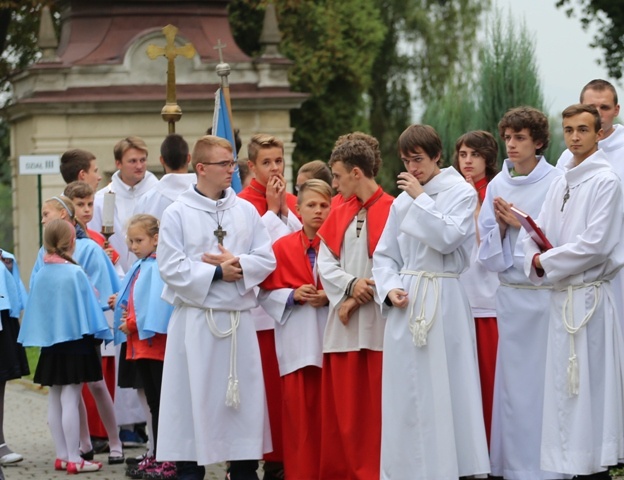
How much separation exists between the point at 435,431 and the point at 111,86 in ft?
62.8

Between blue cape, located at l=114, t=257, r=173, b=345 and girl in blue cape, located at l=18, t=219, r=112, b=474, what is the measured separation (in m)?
0.51

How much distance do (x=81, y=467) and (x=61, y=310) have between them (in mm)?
1165

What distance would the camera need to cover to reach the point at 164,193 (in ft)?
37.2

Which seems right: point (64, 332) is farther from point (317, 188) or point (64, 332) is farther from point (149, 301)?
point (317, 188)

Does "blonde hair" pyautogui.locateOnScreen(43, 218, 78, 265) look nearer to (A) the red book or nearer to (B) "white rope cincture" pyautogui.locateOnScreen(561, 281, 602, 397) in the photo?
(A) the red book

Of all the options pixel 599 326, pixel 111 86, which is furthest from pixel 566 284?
pixel 111 86

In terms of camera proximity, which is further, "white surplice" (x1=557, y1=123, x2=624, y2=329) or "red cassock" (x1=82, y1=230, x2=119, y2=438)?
"red cassock" (x1=82, y1=230, x2=119, y2=438)

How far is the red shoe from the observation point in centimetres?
1078

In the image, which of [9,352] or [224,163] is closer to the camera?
[224,163]

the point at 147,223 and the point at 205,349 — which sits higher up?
the point at 147,223

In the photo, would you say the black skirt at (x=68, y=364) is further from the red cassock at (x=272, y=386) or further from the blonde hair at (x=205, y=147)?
the blonde hair at (x=205, y=147)

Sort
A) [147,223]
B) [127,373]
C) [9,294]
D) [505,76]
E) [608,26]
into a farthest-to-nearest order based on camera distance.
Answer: [608,26], [505,76], [9,294], [127,373], [147,223]

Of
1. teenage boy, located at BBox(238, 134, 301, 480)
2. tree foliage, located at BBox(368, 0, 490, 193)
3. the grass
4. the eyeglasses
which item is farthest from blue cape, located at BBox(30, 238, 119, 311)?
tree foliage, located at BBox(368, 0, 490, 193)

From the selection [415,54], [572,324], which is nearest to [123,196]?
[572,324]
